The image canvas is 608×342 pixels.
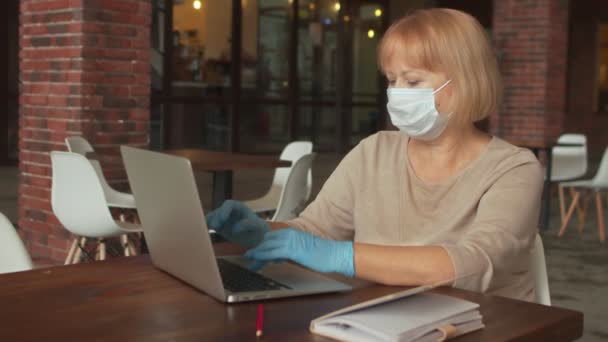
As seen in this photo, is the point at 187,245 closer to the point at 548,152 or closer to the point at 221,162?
the point at 221,162

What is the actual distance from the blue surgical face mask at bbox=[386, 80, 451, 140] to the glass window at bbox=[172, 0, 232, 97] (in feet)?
28.8

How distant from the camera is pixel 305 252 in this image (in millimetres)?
1424

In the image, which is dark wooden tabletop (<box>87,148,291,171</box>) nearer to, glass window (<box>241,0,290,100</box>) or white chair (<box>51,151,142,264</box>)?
white chair (<box>51,151,142,264</box>)

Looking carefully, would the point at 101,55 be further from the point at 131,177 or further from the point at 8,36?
the point at 8,36

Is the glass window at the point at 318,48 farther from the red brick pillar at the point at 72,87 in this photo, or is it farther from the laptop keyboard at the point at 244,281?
the laptop keyboard at the point at 244,281

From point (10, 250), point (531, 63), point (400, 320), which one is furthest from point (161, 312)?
point (531, 63)

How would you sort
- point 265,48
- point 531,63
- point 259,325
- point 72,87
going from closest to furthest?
point 259,325
point 72,87
point 531,63
point 265,48

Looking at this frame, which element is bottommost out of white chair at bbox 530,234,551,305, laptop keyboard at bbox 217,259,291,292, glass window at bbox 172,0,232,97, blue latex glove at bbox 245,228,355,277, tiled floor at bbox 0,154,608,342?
tiled floor at bbox 0,154,608,342

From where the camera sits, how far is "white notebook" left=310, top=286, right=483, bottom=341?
117 centimetres

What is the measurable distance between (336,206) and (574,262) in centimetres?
421

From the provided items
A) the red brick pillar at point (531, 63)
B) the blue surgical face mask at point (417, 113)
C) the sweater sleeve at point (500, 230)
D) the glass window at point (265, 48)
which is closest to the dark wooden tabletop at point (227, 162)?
the blue surgical face mask at point (417, 113)

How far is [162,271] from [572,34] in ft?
50.7

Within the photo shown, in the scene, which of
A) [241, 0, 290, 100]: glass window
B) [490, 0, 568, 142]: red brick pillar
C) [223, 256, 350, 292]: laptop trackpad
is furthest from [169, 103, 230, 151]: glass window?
[223, 256, 350, 292]: laptop trackpad

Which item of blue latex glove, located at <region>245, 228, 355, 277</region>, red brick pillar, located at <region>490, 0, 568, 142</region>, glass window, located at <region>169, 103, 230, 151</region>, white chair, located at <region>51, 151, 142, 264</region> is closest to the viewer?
blue latex glove, located at <region>245, 228, 355, 277</region>
